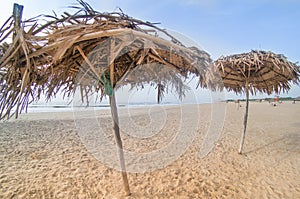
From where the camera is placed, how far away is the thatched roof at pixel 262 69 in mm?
3289

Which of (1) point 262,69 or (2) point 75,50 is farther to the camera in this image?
(1) point 262,69

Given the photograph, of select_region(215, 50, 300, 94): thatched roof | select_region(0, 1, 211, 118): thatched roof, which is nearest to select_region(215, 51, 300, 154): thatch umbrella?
select_region(215, 50, 300, 94): thatched roof

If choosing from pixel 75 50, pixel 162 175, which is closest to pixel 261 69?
pixel 162 175

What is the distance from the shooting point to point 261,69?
12.4 feet

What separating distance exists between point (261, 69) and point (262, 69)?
0.06ft

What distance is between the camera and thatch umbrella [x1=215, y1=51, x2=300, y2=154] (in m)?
3.29

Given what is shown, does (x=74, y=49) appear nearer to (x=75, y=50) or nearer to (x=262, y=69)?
(x=75, y=50)

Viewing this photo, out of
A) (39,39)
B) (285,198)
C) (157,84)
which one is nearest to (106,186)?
(157,84)

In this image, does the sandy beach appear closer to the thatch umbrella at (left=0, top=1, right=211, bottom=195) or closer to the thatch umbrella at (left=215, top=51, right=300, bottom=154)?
the thatch umbrella at (left=215, top=51, right=300, bottom=154)

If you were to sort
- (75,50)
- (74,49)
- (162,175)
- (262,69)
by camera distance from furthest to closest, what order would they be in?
1. (262,69)
2. (162,175)
3. (75,50)
4. (74,49)

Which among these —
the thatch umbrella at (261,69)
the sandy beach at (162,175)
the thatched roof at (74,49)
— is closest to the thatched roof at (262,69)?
the thatch umbrella at (261,69)

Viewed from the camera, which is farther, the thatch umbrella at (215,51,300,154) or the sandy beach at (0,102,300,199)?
the thatch umbrella at (215,51,300,154)

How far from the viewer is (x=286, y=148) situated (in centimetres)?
468

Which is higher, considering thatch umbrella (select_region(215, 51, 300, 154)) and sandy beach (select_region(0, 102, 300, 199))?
thatch umbrella (select_region(215, 51, 300, 154))
